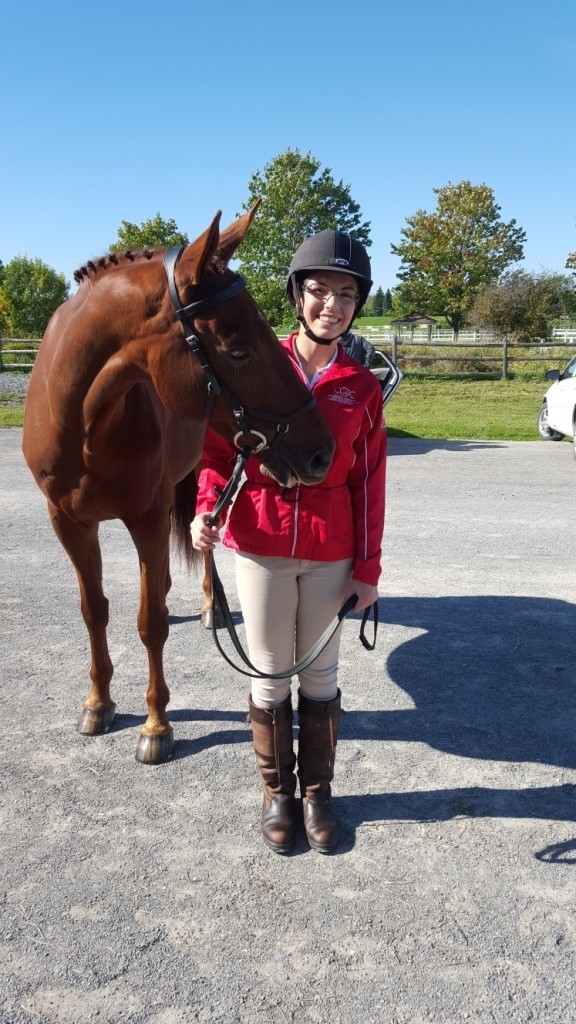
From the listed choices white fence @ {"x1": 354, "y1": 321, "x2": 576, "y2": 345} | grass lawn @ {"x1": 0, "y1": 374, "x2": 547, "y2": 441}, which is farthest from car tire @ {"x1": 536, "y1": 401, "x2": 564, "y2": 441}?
white fence @ {"x1": 354, "y1": 321, "x2": 576, "y2": 345}

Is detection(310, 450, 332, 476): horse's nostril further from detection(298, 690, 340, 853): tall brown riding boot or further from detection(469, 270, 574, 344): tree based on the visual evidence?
detection(469, 270, 574, 344): tree

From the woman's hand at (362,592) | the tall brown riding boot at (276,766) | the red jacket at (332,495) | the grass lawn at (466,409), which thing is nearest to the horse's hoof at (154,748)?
the tall brown riding boot at (276,766)

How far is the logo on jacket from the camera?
2396 millimetres

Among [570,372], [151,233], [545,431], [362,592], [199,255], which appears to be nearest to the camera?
[199,255]

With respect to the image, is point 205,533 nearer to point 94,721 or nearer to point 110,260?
point 110,260

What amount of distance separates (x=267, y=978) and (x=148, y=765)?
4.00 ft

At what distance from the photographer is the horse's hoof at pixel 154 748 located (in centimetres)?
299

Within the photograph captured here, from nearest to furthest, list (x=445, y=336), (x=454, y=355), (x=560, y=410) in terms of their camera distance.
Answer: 1. (x=560, y=410)
2. (x=454, y=355)
3. (x=445, y=336)

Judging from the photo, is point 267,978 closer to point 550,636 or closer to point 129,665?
point 129,665

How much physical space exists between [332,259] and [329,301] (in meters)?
0.13

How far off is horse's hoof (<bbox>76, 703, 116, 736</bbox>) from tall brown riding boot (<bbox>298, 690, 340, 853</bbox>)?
110 cm

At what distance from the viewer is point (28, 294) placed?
43.1 m

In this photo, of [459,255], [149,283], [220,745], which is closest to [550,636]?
[220,745]

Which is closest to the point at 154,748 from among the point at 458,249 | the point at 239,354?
the point at 239,354
